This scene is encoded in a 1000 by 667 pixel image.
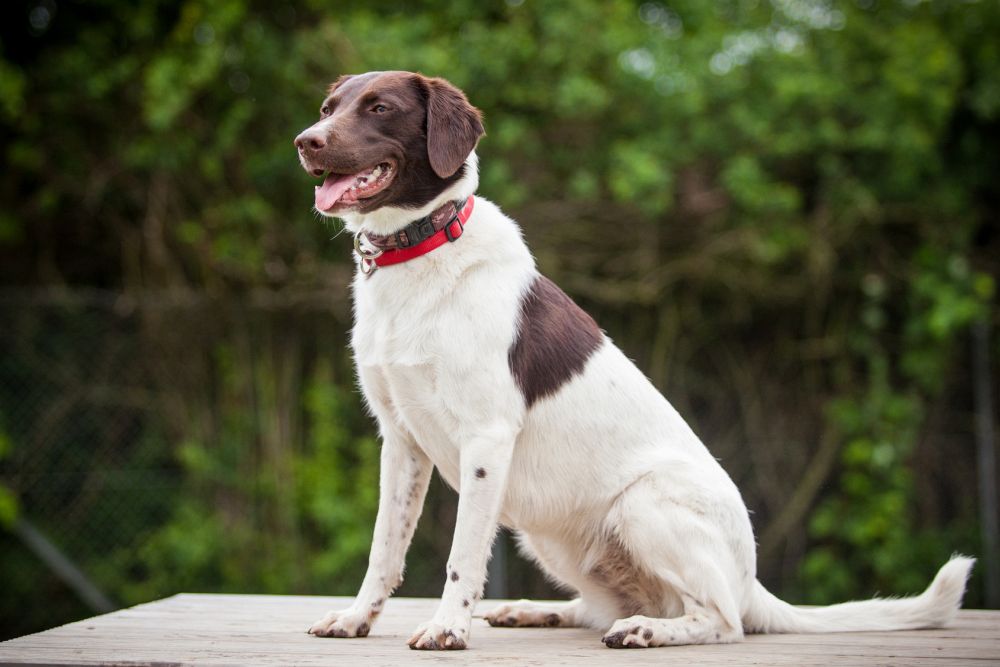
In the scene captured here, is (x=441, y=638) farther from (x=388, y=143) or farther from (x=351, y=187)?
(x=388, y=143)

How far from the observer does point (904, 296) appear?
19.4 ft

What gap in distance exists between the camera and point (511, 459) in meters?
2.58

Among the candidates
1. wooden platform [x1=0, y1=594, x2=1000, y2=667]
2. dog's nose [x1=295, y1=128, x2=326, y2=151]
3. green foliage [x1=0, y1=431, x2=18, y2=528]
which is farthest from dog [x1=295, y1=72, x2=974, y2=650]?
green foliage [x1=0, y1=431, x2=18, y2=528]

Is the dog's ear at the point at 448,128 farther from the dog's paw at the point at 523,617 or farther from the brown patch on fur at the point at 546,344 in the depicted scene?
the dog's paw at the point at 523,617

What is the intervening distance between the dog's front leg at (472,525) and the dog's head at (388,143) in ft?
2.13

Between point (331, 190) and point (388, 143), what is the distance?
7.5 inches

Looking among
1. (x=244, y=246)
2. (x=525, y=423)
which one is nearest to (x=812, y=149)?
(x=244, y=246)

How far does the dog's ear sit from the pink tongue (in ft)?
0.74

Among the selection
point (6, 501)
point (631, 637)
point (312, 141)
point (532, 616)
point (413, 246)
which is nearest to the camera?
point (312, 141)

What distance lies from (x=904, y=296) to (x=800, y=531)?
1510 millimetres

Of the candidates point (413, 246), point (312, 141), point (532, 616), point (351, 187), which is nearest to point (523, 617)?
point (532, 616)

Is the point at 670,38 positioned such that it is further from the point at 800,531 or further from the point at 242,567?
the point at 242,567

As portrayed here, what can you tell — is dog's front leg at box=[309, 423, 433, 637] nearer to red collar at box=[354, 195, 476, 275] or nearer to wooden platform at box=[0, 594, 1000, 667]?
wooden platform at box=[0, 594, 1000, 667]

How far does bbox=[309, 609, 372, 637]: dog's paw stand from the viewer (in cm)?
266
